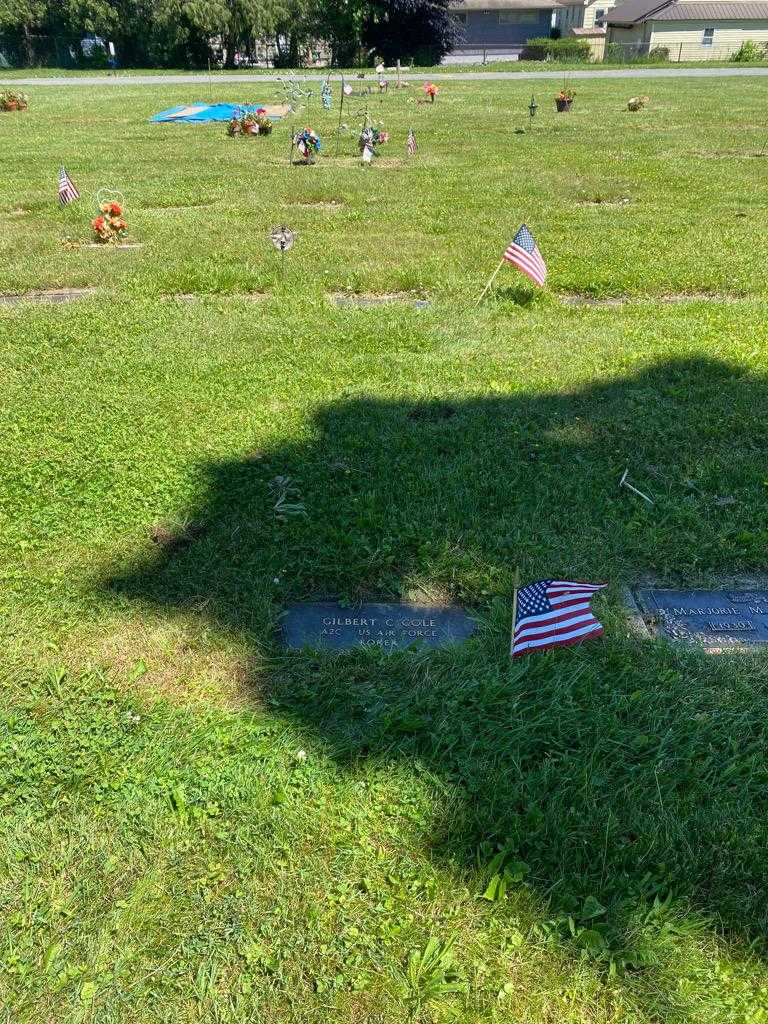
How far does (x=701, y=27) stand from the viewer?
4500 centimetres

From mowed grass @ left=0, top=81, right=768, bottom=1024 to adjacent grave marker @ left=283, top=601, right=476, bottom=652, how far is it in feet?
0.29

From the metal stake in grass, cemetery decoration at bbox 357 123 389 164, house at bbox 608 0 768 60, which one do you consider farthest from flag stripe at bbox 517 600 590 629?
house at bbox 608 0 768 60

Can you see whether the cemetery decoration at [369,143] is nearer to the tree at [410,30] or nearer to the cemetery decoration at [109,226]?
the cemetery decoration at [109,226]

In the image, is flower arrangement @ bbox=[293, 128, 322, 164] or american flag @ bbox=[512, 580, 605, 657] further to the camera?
flower arrangement @ bbox=[293, 128, 322, 164]

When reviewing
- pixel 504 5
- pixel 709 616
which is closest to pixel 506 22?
pixel 504 5

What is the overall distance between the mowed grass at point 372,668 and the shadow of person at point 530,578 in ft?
0.05

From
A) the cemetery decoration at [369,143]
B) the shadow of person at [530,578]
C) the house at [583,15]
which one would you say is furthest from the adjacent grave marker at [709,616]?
the house at [583,15]

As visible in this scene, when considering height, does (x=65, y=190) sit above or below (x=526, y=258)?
above

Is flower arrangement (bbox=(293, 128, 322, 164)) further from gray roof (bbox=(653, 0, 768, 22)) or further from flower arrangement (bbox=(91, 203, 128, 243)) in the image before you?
gray roof (bbox=(653, 0, 768, 22))

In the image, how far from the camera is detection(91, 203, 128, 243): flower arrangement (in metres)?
8.37

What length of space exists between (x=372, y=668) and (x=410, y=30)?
43805mm

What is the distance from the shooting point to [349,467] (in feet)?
13.8

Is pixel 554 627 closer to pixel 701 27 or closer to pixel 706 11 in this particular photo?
pixel 701 27

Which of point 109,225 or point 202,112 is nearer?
point 109,225
